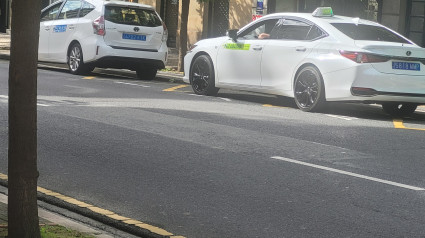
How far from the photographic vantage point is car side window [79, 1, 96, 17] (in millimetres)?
21025

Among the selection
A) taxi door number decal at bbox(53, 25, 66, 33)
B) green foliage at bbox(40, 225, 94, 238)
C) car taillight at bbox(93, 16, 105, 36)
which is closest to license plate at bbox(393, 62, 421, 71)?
car taillight at bbox(93, 16, 105, 36)

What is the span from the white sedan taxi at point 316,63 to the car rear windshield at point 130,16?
353 centimetres

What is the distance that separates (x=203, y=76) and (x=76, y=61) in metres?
4.79

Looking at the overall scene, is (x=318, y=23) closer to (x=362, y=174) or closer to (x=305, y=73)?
(x=305, y=73)

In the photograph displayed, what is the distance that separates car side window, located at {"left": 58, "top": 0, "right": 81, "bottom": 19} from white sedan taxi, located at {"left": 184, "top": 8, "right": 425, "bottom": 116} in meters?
4.91

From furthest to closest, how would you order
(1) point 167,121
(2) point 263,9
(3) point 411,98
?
(2) point 263,9, (3) point 411,98, (1) point 167,121

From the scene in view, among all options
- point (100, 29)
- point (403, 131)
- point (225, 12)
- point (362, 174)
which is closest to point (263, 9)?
point (225, 12)

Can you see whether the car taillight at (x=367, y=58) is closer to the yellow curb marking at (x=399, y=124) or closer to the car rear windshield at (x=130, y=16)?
the yellow curb marking at (x=399, y=124)

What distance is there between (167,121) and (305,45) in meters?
3.42

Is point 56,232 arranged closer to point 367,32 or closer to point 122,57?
point 367,32

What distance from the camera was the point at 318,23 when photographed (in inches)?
609

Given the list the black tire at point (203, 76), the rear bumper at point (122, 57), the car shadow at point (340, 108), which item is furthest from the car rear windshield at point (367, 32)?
the rear bumper at point (122, 57)


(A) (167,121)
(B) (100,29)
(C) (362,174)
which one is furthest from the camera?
(B) (100,29)

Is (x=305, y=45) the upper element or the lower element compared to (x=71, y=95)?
upper
